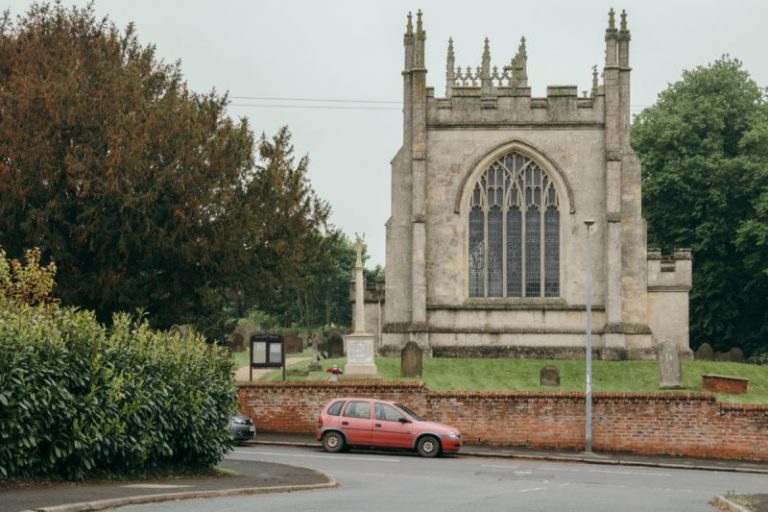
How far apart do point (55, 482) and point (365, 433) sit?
37.5 ft

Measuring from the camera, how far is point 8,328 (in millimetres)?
16609

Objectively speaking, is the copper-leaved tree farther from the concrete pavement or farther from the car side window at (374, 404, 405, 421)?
the concrete pavement

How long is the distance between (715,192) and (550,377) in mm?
19146

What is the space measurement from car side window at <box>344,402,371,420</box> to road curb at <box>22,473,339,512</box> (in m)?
6.95

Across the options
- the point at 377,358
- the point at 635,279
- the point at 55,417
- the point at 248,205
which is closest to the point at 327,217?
the point at 248,205

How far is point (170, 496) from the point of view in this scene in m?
16.3

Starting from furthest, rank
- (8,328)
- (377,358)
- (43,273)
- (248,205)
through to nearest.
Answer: (377,358), (248,205), (43,273), (8,328)

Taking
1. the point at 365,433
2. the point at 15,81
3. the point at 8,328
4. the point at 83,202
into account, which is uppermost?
the point at 15,81

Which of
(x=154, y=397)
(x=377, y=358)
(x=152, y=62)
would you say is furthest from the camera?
(x=377, y=358)

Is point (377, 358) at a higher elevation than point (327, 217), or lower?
lower

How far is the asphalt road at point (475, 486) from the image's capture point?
1627 cm

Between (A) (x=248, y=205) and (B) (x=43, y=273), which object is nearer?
(B) (x=43, y=273)

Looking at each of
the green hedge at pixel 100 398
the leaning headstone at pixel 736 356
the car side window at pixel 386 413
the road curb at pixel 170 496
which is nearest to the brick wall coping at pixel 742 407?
the car side window at pixel 386 413

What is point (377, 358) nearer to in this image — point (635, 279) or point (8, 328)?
point (635, 279)
